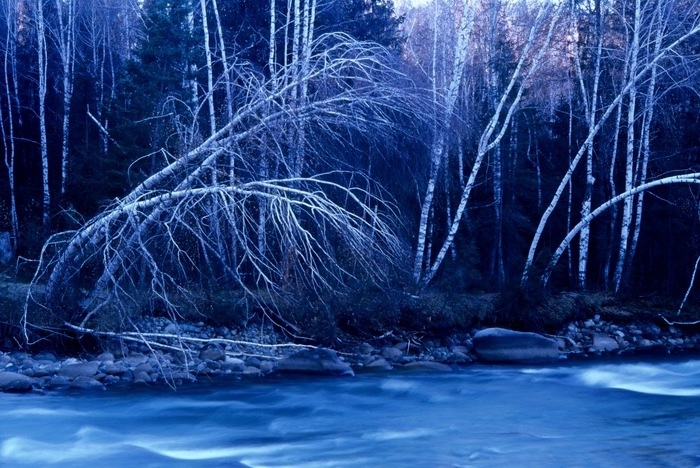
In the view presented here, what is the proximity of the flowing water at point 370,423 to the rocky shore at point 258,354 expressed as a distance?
1.73 feet

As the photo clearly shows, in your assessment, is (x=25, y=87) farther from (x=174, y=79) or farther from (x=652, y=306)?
(x=652, y=306)

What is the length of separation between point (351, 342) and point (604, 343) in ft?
19.9

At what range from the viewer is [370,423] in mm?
11383

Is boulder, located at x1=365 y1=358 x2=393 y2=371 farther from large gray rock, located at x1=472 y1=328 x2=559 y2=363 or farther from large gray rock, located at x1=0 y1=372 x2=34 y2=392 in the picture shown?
large gray rock, located at x1=0 y1=372 x2=34 y2=392

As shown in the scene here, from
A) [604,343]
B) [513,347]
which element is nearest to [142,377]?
[513,347]

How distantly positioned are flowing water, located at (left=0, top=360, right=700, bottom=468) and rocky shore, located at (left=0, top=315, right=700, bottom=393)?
528 millimetres

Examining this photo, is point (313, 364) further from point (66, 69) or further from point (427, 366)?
point (66, 69)

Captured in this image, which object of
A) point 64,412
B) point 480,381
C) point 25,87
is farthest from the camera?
point 25,87

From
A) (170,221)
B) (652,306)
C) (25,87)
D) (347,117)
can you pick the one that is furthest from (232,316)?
(25,87)

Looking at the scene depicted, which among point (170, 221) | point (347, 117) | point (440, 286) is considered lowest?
point (440, 286)

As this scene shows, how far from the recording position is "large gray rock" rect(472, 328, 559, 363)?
54.5 ft

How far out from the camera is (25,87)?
28094mm

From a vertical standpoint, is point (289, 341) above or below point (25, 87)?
below

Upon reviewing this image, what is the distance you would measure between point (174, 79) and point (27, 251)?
5113mm
